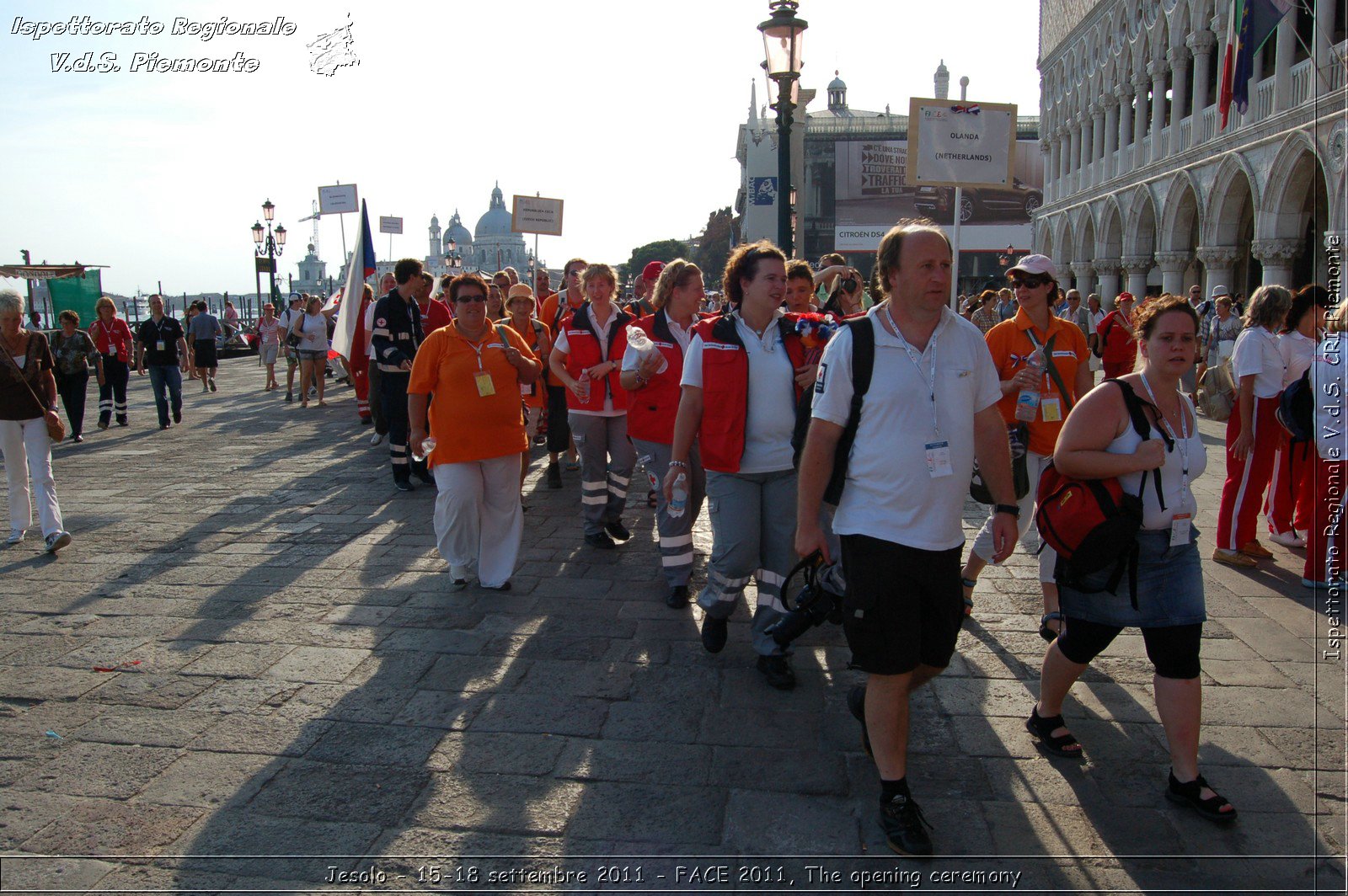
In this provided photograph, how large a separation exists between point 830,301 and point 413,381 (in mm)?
3054

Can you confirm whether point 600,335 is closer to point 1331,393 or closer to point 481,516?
point 481,516

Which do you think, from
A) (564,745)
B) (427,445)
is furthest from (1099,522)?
(427,445)

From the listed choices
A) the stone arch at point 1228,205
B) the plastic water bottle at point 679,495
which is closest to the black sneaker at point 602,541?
the plastic water bottle at point 679,495

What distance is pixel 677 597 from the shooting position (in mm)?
5184

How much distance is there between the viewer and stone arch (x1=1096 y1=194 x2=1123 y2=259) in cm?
3102

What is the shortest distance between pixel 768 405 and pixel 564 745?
65.7 inches

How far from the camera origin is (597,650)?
4.50 meters

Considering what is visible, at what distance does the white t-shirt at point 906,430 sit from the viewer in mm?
2854

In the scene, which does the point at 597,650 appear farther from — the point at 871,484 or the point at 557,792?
the point at 871,484

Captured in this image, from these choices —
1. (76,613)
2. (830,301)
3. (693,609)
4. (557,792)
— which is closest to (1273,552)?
(830,301)

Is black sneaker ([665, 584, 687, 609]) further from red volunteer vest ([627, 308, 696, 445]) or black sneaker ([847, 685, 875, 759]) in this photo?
black sneaker ([847, 685, 875, 759])

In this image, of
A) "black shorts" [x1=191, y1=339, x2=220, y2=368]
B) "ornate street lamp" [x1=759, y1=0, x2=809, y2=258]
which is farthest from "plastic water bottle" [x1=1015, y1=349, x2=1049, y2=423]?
"black shorts" [x1=191, y1=339, x2=220, y2=368]

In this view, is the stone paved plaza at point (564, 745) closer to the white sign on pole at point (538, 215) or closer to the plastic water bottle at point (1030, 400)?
the plastic water bottle at point (1030, 400)

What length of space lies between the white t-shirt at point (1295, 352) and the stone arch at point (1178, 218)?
72.0 feet
